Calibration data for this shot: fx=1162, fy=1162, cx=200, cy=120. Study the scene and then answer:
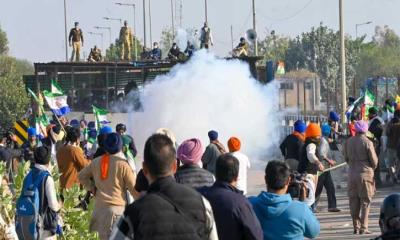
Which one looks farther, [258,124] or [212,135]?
[258,124]

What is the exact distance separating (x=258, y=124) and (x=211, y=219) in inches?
1186

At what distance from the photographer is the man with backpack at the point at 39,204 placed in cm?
1030

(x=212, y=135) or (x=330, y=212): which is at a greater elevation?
(x=212, y=135)

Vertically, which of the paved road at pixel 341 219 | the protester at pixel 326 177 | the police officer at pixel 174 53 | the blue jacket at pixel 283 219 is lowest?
the paved road at pixel 341 219

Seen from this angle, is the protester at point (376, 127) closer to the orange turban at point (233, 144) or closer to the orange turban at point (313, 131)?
the orange turban at point (313, 131)

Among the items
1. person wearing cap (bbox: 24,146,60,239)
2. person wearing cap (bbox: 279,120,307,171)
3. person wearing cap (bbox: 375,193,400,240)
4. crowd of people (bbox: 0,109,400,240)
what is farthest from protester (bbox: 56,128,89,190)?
person wearing cap (bbox: 375,193,400,240)

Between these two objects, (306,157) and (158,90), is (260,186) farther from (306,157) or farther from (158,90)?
(158,90)

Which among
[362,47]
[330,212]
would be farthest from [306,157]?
[362,47]

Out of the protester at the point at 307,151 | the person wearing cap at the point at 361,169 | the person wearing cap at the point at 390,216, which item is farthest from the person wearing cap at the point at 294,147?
the person wearing cap at the point at 390,216

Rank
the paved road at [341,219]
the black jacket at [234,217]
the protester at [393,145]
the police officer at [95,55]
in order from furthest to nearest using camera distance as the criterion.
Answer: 1. the police officer at [95,55]
2. the protester at [393,145]
3. the paved road at [341,219]
4. the black jacket at [234,217]

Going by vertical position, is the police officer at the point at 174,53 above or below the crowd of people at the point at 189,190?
above

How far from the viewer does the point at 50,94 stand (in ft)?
85.6

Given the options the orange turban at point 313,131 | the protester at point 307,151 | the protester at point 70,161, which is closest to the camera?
the protester at point 70,161

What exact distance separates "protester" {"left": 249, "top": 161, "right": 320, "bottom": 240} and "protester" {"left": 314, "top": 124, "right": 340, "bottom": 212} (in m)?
8.60
